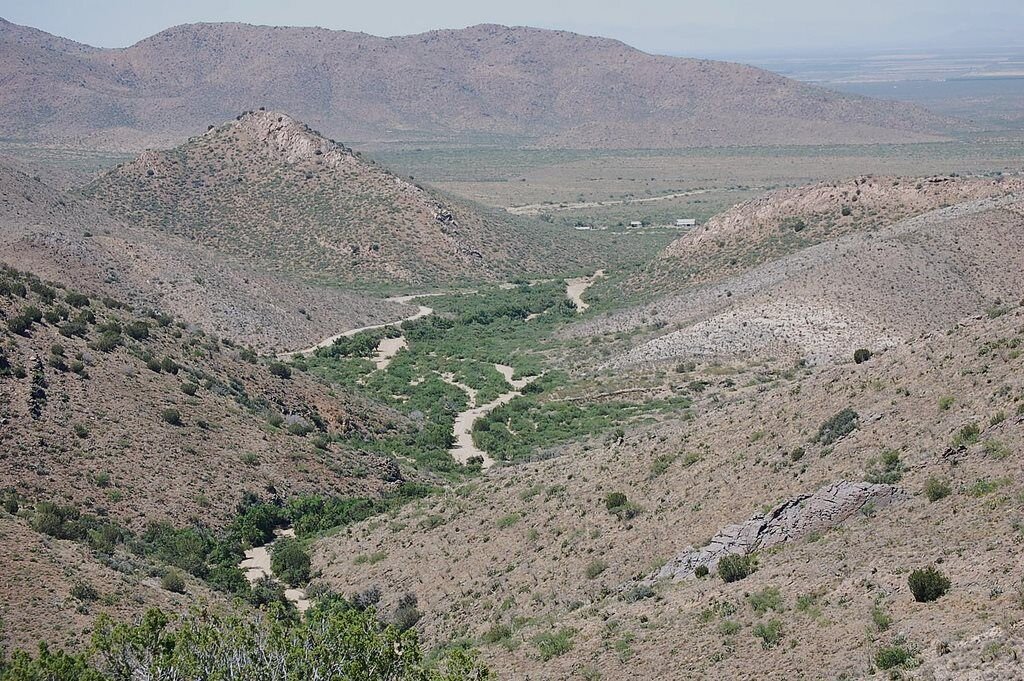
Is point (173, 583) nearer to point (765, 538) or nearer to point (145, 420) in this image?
point (145, 420)

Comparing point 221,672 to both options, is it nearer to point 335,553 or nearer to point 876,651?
point 876,651

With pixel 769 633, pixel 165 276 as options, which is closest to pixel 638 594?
pixel 769 633

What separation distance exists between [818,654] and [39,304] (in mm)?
37675

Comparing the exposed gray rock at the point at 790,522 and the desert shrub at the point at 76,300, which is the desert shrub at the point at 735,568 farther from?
the desert shrub at the point at 76,300

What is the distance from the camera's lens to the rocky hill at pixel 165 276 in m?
73.6

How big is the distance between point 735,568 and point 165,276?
6259 cm

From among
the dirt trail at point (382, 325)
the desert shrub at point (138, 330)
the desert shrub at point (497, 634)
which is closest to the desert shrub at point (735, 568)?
the desert shrub at point (497, 634)

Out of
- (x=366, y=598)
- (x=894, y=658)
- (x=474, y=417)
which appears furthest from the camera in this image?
(x=474, y=417)

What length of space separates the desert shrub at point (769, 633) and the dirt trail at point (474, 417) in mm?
27641

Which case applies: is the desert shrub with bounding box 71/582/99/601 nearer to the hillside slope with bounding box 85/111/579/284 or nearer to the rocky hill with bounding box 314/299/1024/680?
the rocky hill with bounding box 314/299/1024/680

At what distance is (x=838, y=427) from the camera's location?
104ft

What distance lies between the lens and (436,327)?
81938mm

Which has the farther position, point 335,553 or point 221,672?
point 335,553

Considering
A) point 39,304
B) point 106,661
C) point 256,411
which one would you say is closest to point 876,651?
point 106,661
